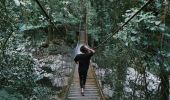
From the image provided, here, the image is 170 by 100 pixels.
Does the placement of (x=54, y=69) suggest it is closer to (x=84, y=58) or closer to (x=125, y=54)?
(x=84, y=58)

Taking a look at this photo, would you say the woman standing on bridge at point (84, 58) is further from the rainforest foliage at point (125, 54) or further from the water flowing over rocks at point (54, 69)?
the water flowing over rocks at point (54, 69)

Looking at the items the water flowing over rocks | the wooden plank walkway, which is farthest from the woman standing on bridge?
the water flowing over rocks

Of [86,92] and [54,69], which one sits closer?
[86,92]

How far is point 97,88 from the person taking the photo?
5.79 m

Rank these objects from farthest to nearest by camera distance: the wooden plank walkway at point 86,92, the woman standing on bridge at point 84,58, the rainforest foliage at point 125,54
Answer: the wooden plank walkway at point 86,92, the woman standing on bridge at point 84,58, the rainforest foliage at point 125,54

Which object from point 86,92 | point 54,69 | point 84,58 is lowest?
point 86,92

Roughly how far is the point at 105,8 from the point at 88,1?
358cm

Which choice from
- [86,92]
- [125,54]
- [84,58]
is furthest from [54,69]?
[125,54]

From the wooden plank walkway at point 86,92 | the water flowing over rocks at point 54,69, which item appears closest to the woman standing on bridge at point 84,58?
the wooden plank walkway at point 86,92

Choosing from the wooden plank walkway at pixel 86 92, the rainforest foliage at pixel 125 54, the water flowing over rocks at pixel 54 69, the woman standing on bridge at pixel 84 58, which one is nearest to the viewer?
the rainforest foliage at pixel 125 54

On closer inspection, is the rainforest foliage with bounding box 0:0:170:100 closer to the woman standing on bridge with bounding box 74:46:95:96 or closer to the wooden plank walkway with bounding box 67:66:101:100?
the wooden plank walkway with bounding box 67:66:101:100

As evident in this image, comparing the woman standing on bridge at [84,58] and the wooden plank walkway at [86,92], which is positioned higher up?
the woman standing on bridge at [84,58]

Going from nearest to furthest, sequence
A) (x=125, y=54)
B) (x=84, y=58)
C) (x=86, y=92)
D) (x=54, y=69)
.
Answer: (x=125, y=54)
(x=84, y=58)
(x=86, y=92)
(x=54, y=69)

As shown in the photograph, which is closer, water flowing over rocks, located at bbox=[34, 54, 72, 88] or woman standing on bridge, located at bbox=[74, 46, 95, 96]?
woman standing on bridge, located at bbox=[74, 46, 95, 96]
